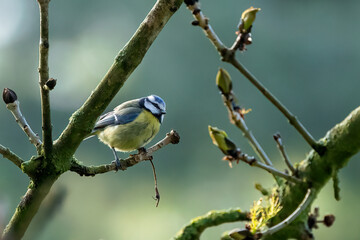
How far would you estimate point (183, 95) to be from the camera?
25.8ft

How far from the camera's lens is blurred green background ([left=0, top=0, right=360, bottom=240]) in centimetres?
614

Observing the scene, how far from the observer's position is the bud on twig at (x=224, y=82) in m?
0.68

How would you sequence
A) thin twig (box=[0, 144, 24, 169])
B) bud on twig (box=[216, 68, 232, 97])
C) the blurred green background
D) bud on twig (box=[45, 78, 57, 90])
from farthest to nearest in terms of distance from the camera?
the blurred green background < thin twig (box=[0, 144, 24, 169]) < bud on twig (box=[45, 78, 57, 90]) < bud on twig (box=[216, 68, 232, 97])

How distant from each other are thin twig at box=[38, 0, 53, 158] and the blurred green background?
3991 mm

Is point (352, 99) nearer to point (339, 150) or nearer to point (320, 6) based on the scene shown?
point (320, 6)

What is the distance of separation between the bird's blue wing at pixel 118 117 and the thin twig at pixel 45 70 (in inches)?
39.7

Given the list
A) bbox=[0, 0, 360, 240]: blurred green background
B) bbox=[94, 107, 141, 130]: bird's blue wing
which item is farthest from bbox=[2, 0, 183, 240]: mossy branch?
bbox=[0, 0, 360, 240]: blurred green background

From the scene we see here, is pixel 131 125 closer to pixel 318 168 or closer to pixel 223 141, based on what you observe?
pixel 318 168

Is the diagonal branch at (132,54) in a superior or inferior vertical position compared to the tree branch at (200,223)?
superior

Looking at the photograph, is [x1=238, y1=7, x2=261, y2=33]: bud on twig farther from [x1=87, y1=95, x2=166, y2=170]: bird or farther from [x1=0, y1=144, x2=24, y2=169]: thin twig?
[x1=87, y1=95, x2=166, y2=170]: bird

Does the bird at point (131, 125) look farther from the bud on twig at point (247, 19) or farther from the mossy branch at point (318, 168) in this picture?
the bud on twig at point (247, 19)

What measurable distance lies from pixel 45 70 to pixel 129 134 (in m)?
1.10

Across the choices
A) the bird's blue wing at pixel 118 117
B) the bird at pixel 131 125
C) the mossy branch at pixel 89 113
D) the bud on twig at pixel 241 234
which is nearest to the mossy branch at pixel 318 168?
the bud on twig at pixel 241 234

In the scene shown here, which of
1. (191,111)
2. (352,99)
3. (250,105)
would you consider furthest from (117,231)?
(352,99)
